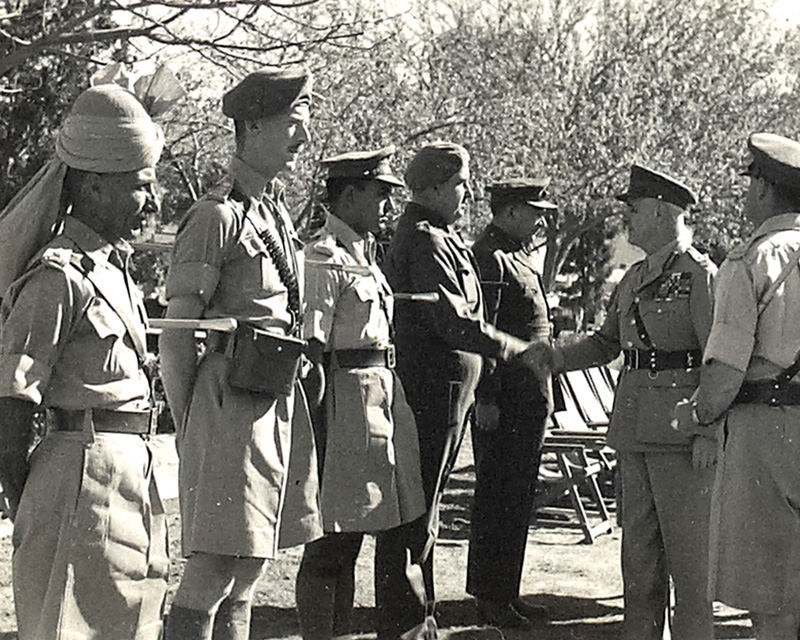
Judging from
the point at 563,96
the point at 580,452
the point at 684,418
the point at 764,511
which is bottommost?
the point at 580,452

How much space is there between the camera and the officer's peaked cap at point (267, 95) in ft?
14.8

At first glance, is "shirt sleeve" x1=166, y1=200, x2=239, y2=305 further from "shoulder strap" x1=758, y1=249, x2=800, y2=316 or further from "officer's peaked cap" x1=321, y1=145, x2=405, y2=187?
"shoulder strap" x1=758, y1=249, x2=800, y2=316

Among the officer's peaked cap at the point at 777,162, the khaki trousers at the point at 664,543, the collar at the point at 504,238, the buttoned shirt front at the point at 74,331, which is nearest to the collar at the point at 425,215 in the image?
the collar at the point at 504,238

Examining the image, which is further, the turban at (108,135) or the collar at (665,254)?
the collar at (665,254)

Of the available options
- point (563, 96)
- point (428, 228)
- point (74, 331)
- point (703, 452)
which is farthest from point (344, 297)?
point (563, 96)

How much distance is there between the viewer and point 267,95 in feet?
14.8

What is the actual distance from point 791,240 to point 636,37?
78.6 feet

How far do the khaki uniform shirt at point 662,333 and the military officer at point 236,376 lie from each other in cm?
184

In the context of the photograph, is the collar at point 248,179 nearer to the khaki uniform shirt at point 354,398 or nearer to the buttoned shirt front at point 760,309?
the khaki uniform shirt at point 354,398

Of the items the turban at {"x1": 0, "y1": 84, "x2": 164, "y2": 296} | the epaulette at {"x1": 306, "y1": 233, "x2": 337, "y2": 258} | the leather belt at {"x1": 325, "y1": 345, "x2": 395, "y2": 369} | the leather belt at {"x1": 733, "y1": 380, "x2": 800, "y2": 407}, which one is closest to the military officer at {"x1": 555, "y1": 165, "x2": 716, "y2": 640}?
the leather belt at {"x1": 733, "y1": 380, "x2": 800, "y2": 407}

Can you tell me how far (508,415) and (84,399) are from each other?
12.0 ft

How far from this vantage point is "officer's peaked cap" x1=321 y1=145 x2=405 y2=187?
5633 millimetres

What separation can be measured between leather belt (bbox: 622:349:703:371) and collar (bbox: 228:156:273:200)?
6.75 ft

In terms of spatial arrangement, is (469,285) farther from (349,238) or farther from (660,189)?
(660,189)
